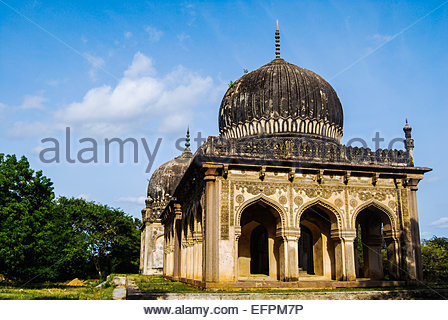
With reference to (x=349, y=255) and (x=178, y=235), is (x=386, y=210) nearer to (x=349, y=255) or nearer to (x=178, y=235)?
(x=349, y=255)

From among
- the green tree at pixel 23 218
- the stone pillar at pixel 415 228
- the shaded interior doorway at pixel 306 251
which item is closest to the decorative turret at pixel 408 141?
the stone pillar at pixel 415 228

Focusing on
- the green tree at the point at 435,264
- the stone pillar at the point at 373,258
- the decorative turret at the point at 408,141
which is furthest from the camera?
the green tree at the point at 435,264

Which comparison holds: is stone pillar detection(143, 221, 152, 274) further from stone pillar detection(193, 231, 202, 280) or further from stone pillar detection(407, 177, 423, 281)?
stone pillar detection(407, 177, 423, 281)

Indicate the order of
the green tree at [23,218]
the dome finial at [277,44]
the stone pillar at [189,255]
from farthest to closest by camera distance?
1. the green tree at [23,218]
2. the dome finial at [277,44]
3. the stone pillar at [189,255]

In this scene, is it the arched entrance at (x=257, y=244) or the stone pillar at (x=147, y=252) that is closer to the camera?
the arched entrance at (x=257, y=244)

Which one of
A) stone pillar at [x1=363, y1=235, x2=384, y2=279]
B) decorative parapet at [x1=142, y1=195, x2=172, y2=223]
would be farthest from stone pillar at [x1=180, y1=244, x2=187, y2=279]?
decorative parapet at [x1=142, y1=195, x2=172, y2=223]

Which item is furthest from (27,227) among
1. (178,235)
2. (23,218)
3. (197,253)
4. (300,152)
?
(300,152)

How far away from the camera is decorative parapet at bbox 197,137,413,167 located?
1460 centimetres

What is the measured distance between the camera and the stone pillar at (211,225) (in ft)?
44.5

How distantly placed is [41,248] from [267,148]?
14600 mm

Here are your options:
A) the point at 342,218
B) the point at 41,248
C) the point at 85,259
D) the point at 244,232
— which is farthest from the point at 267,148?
the point at 85,259

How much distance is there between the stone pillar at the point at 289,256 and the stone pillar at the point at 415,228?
4.49m

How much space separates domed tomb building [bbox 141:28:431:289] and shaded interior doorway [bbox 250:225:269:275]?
1.7 inches

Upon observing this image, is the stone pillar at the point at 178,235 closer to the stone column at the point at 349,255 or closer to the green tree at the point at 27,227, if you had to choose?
the green tree at the point at 27,227
